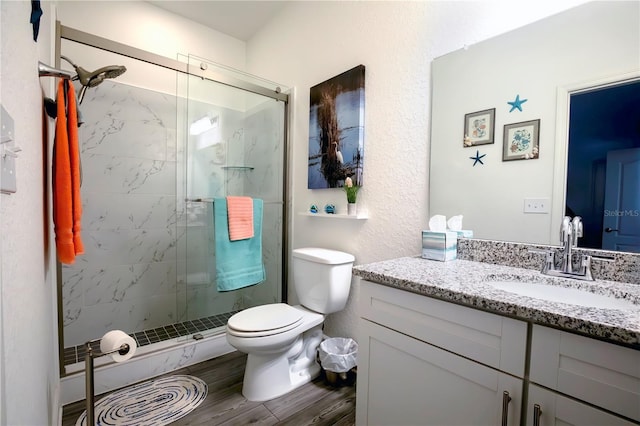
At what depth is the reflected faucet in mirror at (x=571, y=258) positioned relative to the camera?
3.46 feet

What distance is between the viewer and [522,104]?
1.23 meters

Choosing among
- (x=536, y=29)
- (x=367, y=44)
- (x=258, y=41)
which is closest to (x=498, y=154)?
(x=536, y=29)

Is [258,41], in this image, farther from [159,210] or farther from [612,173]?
[612,173]

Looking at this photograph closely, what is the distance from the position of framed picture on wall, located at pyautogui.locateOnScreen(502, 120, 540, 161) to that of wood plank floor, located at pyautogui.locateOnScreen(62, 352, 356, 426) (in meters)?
1.47

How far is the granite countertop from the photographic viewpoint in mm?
654

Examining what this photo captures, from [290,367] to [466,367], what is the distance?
1.16m

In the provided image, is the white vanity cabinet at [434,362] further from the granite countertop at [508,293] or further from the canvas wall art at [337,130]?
the canvas wall art at [337,130]

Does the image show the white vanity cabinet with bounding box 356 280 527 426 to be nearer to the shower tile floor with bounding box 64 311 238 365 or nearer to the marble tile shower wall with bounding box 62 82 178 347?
the shower tile floor with bounding box 64 311 238 365

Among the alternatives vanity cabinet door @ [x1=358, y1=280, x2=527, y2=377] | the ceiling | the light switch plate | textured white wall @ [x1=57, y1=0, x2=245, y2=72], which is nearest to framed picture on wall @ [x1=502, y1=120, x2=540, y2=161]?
the light switch plate

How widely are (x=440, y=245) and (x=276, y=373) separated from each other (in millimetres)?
1137

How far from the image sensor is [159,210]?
2408 millimetres

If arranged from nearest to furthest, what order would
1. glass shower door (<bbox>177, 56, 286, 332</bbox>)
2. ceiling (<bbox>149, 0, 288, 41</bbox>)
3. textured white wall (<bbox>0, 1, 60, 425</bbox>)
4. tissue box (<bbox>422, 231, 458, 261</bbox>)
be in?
textured white wall (<bbox>0, 1, 60, 425</bbox>) < tissue box (<bbox>422, 231, 458, 261</bbox>) < glass shower door (<bbox>177, 56, 286, 332</bbox>) < ceiling (<bbox>149, 0, 288, 41</bbox>)

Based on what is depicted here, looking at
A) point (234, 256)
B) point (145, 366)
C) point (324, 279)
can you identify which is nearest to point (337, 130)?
point (324, 279)

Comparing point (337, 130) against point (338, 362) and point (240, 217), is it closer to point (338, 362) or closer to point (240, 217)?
point (240, 217)
